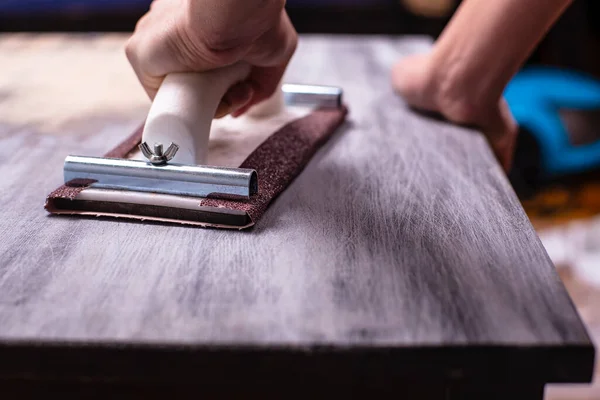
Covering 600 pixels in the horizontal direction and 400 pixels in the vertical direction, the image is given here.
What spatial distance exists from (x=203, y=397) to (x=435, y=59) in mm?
616

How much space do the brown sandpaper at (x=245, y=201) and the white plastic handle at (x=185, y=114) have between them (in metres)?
0.06

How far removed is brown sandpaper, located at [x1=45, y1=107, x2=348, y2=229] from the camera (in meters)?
0.59

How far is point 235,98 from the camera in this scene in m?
0.75

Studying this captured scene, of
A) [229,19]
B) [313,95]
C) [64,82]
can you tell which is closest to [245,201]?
[229,19]

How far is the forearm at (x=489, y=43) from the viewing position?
809mm

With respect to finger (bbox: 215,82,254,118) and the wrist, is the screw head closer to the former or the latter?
finger (bbox: 215,82,254,118)

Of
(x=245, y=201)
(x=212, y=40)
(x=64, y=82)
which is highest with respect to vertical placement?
(x=212, y=40)

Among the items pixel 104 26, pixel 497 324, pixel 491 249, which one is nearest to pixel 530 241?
pixel 491 249

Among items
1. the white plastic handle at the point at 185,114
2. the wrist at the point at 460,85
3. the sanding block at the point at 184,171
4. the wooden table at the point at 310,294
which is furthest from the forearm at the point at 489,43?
the white plastic handle at the point at 185,114

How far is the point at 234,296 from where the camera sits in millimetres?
483

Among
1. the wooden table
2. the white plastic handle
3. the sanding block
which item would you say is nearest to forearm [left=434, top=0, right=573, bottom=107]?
the wooden table

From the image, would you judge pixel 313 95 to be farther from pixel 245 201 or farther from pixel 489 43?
pixel 245 201

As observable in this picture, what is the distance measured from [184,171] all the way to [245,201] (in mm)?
65

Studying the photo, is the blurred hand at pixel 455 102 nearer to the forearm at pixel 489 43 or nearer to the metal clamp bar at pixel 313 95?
the forearm at pixel 489 43
